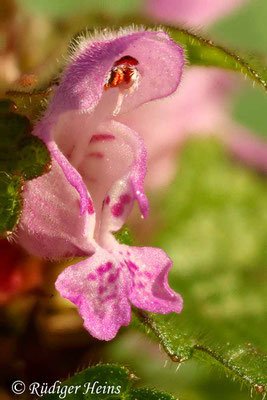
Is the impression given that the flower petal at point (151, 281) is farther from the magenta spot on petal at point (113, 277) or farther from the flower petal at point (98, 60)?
the flower petal at point (98, 60)

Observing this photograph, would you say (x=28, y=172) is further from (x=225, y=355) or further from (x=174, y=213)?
(x=174, y=213)

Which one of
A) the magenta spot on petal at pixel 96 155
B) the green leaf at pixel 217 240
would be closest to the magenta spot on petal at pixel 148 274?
the magenta spot on petal at pixel 96 155

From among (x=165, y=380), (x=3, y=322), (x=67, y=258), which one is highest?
(x=67, y=258)

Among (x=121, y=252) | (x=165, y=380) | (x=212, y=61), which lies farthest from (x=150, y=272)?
(x=165, y=380)

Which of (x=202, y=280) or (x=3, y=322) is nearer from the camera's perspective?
(x=3, y=322)

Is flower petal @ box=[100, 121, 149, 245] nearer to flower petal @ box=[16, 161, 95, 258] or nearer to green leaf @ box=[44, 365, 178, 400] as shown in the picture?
flower petal @ box=[16, 161, 95, 258]

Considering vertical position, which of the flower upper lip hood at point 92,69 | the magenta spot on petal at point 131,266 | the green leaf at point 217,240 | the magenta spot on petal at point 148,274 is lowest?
the green leaf at point 217,240

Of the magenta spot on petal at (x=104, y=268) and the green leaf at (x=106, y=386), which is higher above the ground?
the magenta spot on petal at (x=104, y=268)
